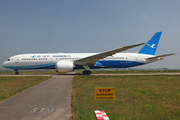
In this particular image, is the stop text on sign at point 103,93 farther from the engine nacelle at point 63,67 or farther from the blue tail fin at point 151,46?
the blue tail fin at point 151,46

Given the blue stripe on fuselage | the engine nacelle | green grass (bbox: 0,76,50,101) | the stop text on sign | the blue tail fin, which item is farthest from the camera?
the blue tail fin

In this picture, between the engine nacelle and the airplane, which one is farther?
the airplane

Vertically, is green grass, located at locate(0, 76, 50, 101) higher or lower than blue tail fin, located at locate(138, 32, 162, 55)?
lower

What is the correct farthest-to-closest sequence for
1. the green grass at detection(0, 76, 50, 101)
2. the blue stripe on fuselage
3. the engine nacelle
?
the blue stripe on fuselage < the engine nacelle < the green grass at detection(0, 76, 50, 101)

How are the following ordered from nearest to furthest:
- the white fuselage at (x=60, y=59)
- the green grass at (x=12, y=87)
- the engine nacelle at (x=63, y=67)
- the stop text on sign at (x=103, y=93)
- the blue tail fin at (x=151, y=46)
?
the stop text on sign at (x=103, y=93), the green grass at (x=12, y=87), the engine nacelle at (x=63, y=67), the white fuselage at (x=60, y=59), the blue tail fin at (x=151, y=46)

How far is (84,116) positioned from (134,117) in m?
1.66

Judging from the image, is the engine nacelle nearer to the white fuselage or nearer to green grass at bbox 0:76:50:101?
the white fuselage

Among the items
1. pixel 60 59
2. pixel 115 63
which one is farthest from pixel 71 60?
pixel 115 63

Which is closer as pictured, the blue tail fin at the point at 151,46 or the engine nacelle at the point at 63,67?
the engine nacelle at the point at 63,67

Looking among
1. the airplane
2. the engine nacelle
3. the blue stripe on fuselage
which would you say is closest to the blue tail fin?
the airplane

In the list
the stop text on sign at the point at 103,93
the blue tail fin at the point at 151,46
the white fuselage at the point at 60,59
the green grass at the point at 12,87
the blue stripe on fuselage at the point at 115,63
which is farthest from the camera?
the blue tail fin at the point at 151,46

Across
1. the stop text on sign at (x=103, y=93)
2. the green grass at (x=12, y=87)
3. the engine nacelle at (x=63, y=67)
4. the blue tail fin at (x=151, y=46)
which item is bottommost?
the green grass at (x=12, y=87)

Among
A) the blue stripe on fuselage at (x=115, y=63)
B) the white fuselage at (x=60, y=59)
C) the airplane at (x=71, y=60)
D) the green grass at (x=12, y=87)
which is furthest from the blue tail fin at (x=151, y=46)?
the green grass at (x=12, y=87)

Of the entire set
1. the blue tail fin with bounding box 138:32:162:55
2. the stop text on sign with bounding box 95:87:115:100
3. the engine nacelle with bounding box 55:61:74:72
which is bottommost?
the stop text on sign with bounding box 95:87:115:100
